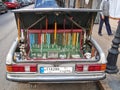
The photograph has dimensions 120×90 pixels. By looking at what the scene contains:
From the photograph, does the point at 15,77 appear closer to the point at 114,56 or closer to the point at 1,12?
the point at 114,56

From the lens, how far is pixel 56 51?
3.93 metres

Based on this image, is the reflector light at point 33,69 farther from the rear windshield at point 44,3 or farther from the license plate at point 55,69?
the rear windshield at point 44,3

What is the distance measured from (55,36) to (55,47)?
24 centimetres

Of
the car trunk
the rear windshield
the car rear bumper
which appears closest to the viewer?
the car rear bumper

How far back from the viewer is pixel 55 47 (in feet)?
13.2

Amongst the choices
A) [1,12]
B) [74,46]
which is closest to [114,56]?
[74,46]

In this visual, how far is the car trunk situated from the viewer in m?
3.83

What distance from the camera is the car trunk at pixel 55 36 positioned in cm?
383

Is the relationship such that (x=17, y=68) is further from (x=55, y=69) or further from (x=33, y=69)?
(x=55, y=69)

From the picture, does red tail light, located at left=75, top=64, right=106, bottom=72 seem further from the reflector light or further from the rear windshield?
the rear windshield

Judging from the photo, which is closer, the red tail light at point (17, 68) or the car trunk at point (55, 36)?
the red tail light at point (17, 68)

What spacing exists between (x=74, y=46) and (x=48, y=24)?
29.0 inches

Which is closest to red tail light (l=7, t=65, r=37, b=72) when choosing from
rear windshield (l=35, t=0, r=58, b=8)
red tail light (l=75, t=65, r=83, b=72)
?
red tail light (l=75, t=65, r=83, b=72)

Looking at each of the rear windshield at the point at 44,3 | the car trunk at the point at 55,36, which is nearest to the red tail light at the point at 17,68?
the car trunk at the point at 55,36
